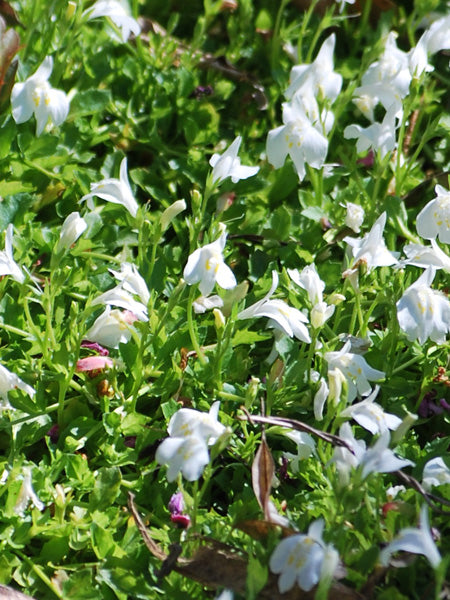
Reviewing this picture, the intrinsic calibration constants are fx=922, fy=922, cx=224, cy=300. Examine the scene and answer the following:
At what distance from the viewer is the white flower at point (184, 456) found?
1496 millimetres

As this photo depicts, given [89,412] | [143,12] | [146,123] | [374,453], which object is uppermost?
[143,12]

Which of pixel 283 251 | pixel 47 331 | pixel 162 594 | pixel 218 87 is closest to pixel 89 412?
pixel 47 331

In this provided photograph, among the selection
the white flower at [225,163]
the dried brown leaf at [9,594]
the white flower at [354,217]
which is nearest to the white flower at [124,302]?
the white flower at [225,163]

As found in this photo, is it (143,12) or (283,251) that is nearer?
(283,251)

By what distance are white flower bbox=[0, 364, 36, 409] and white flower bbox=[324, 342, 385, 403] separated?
587 millimetres

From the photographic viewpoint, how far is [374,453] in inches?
56.3

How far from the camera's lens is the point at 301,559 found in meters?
1.37

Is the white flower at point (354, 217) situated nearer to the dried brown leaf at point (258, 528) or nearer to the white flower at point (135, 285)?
the white flower at point (135, 285)

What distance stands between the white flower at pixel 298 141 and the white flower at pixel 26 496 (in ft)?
A: 3.27

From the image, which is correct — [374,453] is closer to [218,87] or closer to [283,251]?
[283,251]

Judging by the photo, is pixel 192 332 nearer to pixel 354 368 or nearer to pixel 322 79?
pixel 354 368

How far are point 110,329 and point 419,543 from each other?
79 centimetres

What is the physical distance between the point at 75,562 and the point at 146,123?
4.37ft

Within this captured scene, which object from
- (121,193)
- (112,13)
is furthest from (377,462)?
(112,13)
